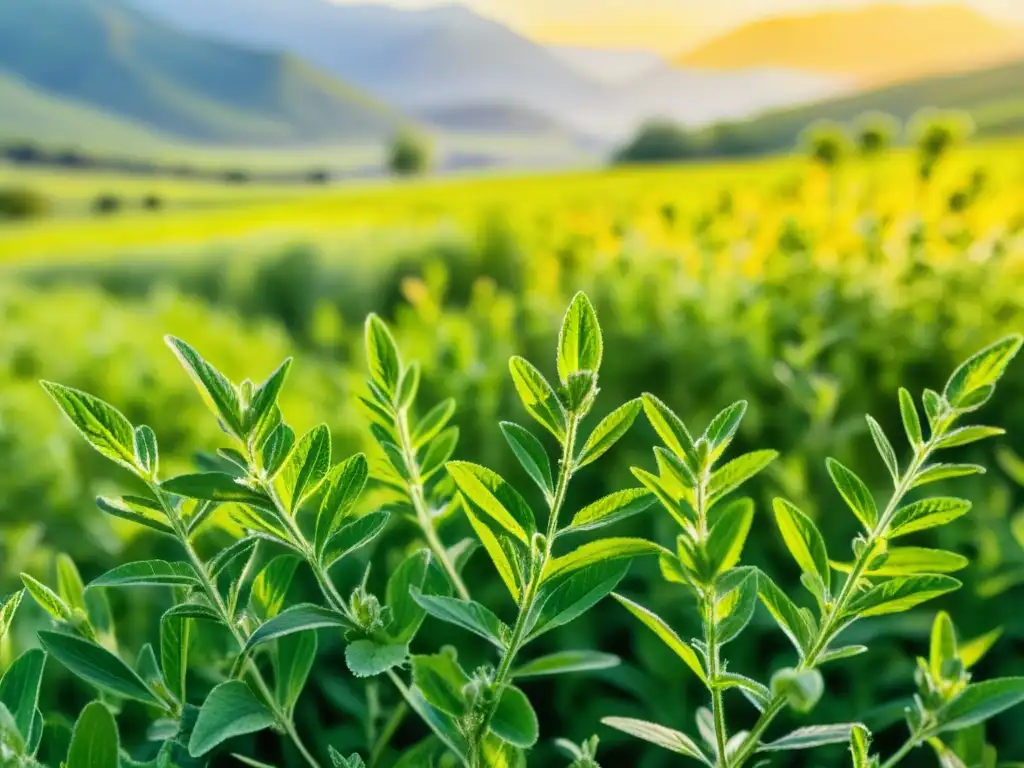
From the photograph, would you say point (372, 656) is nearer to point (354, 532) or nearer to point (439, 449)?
point (354, 532)

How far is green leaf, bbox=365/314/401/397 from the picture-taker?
0.49 m

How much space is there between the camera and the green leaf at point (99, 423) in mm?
422

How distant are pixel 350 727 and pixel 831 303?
1599 mm

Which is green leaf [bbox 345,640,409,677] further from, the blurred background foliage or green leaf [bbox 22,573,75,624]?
the blurred background foliage

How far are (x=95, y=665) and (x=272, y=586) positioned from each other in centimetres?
11

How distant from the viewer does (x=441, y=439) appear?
25.3 inches

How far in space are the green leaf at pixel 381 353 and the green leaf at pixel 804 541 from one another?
0.22 meters

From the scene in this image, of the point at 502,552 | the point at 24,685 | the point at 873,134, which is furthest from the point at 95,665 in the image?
the point at 873,134

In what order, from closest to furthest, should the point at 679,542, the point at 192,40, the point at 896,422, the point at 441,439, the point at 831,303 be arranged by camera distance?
the point at 679,542
the point at 441,439
the point at 896,422
the point at 831,303
the point at 192,40

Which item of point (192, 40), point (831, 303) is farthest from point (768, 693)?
point (192, 40)

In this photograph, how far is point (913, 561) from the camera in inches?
19.3

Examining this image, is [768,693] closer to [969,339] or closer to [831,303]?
[969,339]

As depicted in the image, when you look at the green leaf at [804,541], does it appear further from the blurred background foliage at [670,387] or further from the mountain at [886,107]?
the mountain at [886,107]

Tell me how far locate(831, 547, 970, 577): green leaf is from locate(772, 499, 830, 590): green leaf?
2 centimetres
